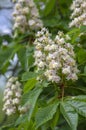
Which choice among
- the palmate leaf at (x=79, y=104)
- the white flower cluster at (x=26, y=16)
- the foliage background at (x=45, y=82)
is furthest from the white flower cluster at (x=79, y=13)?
the palmate leaf at (x=79, y=104)

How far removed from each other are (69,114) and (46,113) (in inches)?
4.2

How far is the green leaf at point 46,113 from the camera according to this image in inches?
65.0

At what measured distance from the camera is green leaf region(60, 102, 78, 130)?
1.60 m

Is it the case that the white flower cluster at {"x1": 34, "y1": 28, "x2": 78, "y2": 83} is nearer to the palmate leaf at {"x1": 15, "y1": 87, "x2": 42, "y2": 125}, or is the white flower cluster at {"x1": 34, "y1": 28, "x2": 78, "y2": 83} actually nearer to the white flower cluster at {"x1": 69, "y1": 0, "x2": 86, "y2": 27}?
the palmate leaf at {"x1": 15, "y1": 87, "x2": 42, "y2": 125}

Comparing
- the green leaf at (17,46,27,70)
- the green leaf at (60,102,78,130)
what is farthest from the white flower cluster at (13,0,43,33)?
the green leaf at (60,102,78,130)

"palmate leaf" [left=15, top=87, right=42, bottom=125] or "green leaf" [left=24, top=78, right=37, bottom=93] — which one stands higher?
"green leaf" [left=24, top=78, right=37, bottom=93]

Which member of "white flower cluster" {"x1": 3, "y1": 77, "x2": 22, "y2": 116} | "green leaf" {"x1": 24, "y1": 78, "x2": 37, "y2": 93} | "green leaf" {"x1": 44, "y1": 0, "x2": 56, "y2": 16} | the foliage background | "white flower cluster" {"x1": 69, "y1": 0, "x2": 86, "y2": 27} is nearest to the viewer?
the foliage background

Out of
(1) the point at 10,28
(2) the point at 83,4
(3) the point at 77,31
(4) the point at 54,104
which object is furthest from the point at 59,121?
(1) the point at 10,28

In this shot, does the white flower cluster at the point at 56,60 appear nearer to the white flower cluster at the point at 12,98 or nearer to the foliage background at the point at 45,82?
the foliage background at the point at 45,82

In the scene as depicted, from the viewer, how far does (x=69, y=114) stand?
164 cm

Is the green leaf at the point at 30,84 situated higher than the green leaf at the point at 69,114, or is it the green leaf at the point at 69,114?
the green leaf at the point at 30,84

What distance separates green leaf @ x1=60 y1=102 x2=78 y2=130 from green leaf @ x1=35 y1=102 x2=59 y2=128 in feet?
0.12

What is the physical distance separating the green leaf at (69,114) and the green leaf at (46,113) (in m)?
0.04

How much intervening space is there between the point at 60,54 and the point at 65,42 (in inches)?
3.4
